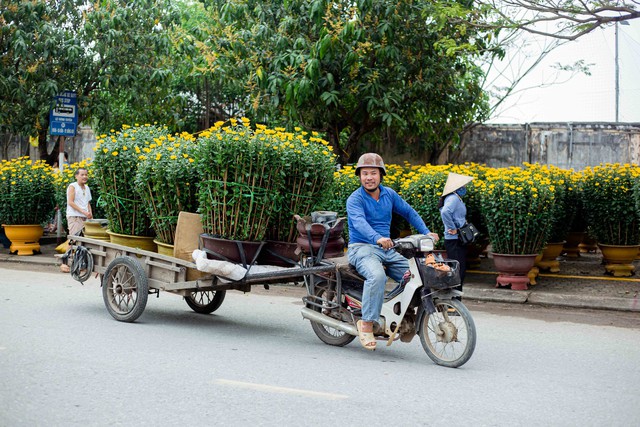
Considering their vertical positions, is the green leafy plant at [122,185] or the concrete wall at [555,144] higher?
the concrete wall at [555,144]

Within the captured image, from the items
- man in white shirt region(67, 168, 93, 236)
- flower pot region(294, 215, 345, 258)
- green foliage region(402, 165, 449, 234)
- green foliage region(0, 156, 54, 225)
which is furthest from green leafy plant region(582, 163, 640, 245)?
green foliage region(0, 156, 54, 225)

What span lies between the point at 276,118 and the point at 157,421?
38.7ft

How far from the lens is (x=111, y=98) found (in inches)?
797

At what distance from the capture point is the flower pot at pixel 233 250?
783 cm

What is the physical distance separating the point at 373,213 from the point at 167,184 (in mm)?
2560

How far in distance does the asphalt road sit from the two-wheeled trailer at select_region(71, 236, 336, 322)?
23 cm

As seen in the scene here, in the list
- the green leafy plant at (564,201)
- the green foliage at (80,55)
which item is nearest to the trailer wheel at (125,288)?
the green leafy plant at (564,201)

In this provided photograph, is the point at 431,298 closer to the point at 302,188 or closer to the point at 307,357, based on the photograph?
the point at 307,357

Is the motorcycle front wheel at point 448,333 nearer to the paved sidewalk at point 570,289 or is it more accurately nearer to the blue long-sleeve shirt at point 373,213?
the blue long-sleeve shirt at point 373,213

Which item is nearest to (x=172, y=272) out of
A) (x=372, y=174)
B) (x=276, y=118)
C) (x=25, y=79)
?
(x=372, y=174)

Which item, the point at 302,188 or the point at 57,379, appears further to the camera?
the point at 302,188

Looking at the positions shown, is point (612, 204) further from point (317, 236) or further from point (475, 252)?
point (317, 236)

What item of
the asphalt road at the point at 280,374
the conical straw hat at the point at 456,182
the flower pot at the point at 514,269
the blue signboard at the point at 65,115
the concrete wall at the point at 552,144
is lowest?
the asphalt road at the point at 280,374

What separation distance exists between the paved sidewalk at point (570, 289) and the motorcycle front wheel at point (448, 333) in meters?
4.32
